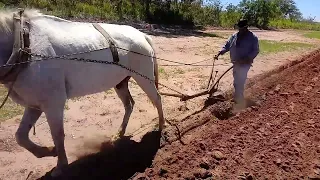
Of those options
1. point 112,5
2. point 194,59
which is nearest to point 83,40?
point 194,59

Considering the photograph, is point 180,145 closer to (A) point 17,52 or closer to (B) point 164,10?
(A) point 17,52

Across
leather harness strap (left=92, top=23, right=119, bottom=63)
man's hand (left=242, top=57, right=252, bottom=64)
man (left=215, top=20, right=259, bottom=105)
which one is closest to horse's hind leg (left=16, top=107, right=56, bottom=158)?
leather harness strap (left=92, top=23, right=119, bottom=63)

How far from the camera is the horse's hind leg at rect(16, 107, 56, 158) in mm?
5156

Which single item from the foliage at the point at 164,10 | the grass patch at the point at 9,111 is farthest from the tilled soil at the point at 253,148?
the foliage at the point at 164,10

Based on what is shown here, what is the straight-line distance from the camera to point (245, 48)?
773 cm

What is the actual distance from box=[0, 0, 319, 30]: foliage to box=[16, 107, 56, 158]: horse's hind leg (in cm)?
1243

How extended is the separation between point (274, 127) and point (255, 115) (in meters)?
0.86

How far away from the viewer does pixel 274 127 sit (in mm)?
6645

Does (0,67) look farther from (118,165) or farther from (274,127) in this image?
(274,127)

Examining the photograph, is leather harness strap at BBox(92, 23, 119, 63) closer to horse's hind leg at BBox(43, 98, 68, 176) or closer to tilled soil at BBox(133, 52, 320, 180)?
horse's hind leg at BBox(43, 98, 68, 176)

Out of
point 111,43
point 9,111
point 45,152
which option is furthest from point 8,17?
point 9,111

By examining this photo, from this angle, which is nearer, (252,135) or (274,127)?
(252,135)

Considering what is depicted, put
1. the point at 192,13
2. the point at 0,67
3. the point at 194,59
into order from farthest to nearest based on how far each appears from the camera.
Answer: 1. the point at 192,13
2. the point at 194,59
3. the point at 0,67

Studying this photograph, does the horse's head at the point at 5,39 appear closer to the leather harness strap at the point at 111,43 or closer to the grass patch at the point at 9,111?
the leather harness strap at the point at 111,43
